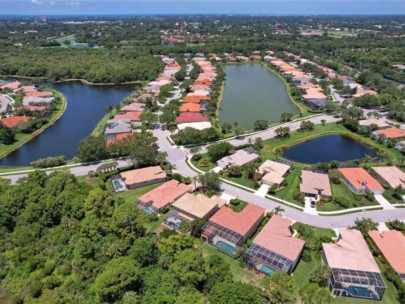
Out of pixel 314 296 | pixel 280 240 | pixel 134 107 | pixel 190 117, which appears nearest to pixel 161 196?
pixel 280 240

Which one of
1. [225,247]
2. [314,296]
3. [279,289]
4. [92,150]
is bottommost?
[225,247]

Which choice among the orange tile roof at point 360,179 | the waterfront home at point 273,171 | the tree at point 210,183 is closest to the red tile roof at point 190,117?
the waterfront home at point 273,171

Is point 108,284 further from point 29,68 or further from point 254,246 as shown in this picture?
point 29,68

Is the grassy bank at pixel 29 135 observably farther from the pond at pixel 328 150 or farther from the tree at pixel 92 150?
the pond at pixel 328 150

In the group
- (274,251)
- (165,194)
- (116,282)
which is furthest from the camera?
(165,194)

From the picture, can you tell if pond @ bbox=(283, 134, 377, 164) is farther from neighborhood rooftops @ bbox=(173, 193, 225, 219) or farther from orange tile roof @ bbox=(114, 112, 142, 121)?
orange tile roof @ bbox=(114, 112, 142, 121)

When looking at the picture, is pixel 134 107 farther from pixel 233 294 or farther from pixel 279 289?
pixel 279 289

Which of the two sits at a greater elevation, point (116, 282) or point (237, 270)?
point (116, 282)

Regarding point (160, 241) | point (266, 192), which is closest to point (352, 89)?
point (266, 192)
